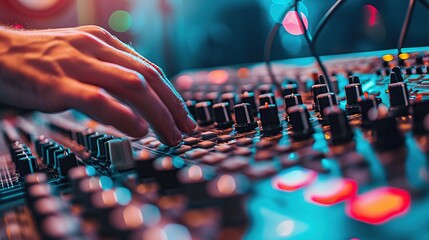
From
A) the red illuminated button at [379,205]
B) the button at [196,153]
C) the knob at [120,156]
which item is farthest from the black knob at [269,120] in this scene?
the red illuminated button at [379,205]

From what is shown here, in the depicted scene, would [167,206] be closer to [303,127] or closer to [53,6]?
[303,127]

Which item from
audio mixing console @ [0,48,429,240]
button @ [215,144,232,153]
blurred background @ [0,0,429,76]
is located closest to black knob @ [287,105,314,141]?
audio mixing console @ [0,48,429,240]

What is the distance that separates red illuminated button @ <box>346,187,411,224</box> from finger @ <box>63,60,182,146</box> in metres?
0.46

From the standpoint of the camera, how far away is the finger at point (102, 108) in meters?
0.71

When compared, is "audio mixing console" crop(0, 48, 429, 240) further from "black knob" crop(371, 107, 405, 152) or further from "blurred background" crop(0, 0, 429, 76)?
"blurred background" crop(0, 0, 429, 76)

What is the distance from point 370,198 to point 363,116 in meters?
0.27

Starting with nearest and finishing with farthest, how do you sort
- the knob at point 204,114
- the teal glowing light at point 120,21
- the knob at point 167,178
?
1. the knob at point 167,178
2. the knob at point 204,114
3. the teal glowing light at point 120,21

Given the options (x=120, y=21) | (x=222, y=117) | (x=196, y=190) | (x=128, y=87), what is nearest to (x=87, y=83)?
(x=128, y=87)

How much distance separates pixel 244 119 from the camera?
84 cm

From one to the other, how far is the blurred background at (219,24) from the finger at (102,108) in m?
0.65

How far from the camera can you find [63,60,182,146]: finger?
0.76 meters

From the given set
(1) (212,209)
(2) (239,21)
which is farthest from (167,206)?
(2) (239,21)

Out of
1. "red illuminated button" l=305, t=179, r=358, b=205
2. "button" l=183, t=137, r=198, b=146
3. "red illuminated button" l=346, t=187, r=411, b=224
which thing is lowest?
"red illuminated button" l=346, t=187, r=411, b=224

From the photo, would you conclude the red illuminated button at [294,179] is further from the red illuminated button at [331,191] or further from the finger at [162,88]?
the finger at [162,88]
